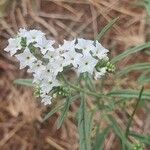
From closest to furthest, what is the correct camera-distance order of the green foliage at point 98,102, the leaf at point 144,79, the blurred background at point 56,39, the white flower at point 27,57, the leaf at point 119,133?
the white flower at point 27,57 → the green foliage at point 98,102 → the leaf at point 119,133 → the leaf at point 144,79 → the blurred background at point 56,39

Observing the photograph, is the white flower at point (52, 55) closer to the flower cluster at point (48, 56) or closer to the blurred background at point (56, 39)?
the flower cluster at point (48, 56)

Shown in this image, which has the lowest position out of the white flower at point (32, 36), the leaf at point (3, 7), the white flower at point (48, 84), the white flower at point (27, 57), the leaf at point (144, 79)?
the white flower at point (48, 84)

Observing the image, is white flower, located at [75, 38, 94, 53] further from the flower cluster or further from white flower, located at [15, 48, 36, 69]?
white flower, located at [15, 48, 36, 69]

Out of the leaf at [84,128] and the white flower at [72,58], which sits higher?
the white flower at [72,58]

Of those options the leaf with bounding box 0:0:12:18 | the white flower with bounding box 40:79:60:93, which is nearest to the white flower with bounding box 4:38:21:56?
the white flower with bounding box 40:79:60:93

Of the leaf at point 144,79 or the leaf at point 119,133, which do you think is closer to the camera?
the leaf at point 119,133

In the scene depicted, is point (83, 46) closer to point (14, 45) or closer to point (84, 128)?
point (14, 45)

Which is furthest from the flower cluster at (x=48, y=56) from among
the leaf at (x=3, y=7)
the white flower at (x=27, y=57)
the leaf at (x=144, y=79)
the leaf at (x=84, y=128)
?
the leaf at (x=3, y=7)
